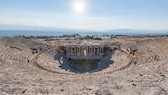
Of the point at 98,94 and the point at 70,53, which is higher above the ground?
the point at 98,94

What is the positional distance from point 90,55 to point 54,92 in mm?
53814

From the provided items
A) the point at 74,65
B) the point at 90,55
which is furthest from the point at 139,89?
the point at 90,55

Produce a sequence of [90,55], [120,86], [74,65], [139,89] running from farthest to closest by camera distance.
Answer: [90,55] < [74,65] < [120,86] < [139,89]

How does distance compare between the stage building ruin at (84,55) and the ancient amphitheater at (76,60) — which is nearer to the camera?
the ancient amphitheater at (76,60)

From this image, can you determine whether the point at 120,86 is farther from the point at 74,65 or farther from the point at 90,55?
the point at 90,55

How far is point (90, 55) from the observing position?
213 feet

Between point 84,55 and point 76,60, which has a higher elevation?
point 84,55

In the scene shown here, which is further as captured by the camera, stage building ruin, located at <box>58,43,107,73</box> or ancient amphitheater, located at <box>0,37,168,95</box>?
stage building ruin, located at <box>58,43,107,73</box>

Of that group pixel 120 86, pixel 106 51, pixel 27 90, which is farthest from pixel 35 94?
pixel 106 51

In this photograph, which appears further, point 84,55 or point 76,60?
point 84,55

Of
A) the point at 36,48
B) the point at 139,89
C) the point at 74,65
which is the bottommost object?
the point at 74,65

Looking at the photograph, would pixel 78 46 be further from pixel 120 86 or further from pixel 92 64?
pixel 120 86

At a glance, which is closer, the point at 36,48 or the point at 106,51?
the point at 36,48

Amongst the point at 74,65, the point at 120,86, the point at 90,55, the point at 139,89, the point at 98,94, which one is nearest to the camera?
the point at 98,94
